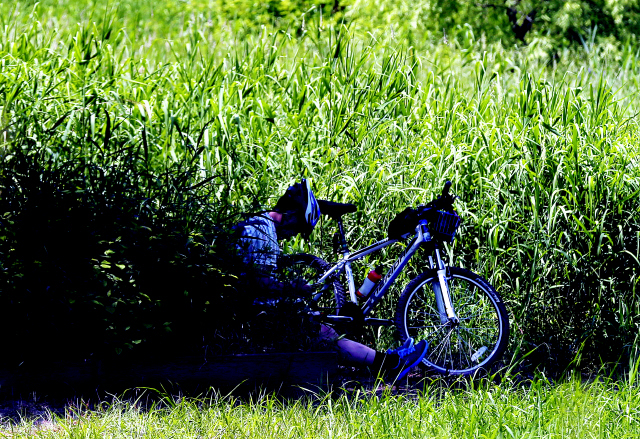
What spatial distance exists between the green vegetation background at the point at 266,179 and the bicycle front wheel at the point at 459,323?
27 centimetres

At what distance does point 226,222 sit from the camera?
5.05 m

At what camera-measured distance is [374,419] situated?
147 inches

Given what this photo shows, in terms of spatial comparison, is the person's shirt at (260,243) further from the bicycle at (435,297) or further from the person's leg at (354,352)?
the person's leg at (354,352)

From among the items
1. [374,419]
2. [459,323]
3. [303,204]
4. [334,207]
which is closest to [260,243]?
[303,204]

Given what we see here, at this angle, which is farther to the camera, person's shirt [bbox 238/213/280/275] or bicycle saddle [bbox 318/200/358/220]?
bicycle saddle [bbox 318/200/358/220]

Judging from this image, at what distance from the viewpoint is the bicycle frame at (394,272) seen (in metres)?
4.91

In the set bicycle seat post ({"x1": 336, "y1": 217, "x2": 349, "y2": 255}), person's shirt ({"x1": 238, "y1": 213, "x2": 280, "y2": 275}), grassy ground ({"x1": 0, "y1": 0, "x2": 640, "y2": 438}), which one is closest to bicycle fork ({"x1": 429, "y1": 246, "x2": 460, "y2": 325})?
grassy ground ({"x1": 0, "y1": 0, "x2": 640, "y2": 438})

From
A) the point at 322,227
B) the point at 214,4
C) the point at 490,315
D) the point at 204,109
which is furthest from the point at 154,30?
the point at 490,315

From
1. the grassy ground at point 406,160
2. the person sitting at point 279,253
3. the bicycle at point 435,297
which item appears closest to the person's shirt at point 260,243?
the person sitting at point 279,253

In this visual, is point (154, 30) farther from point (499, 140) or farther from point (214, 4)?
point (499, 140)

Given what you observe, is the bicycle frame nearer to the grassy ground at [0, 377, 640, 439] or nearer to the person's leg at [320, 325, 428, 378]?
the person's leg at [320, 325, 428, 378]

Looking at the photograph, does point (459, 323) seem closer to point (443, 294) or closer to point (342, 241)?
point (443, 294)

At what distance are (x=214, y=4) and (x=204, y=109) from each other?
29.6 ft

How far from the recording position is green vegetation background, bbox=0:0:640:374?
4324mm
